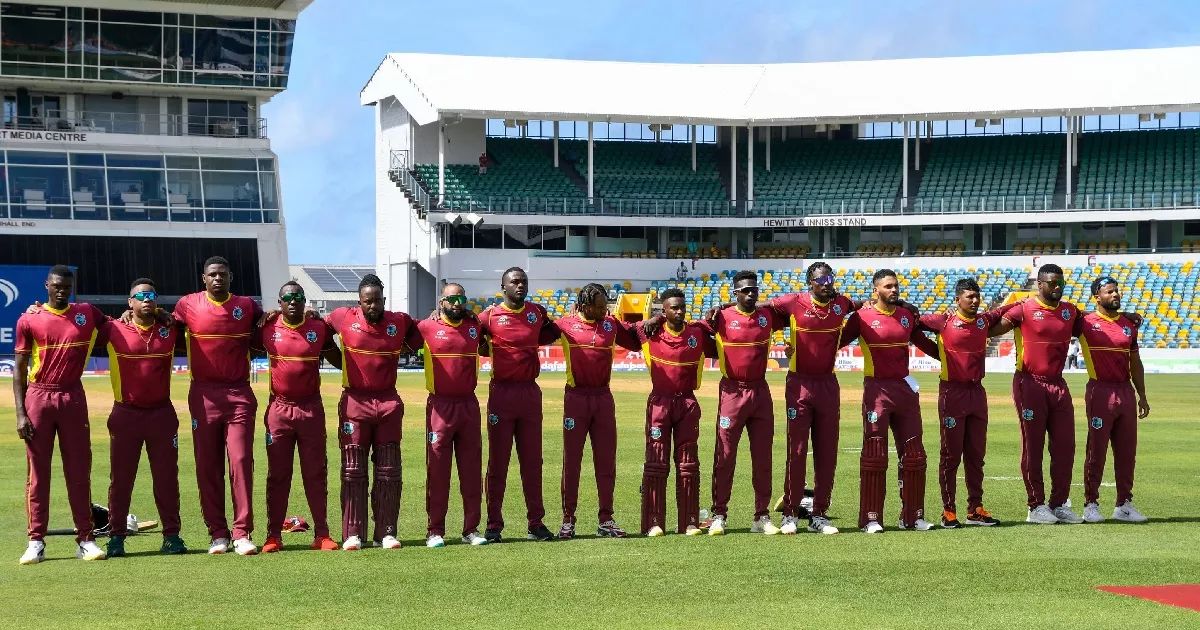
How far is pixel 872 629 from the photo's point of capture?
9617mm

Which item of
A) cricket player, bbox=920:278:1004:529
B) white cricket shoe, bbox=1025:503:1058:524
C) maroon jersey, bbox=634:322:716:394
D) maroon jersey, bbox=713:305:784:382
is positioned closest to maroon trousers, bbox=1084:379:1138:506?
white cricket shoe, bbox=1025:503:1058:524

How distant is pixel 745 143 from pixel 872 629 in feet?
219

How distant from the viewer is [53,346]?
12742mm

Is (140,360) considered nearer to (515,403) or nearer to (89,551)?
(89,551)

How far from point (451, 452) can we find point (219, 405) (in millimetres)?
1998

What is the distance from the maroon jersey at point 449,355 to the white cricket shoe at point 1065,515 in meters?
5.64

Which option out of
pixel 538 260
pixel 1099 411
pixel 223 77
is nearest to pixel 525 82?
pixel 538 260

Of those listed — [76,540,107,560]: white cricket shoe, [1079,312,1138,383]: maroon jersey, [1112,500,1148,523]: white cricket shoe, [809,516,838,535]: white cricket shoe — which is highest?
[1079,312,1138,383]: maroon jersey

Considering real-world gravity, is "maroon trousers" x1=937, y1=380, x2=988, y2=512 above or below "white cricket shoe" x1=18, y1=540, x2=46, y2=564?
above

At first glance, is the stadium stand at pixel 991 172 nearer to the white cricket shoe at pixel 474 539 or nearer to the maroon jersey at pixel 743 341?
the maroon jersey at pixel 743 341

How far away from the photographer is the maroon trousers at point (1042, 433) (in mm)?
14516

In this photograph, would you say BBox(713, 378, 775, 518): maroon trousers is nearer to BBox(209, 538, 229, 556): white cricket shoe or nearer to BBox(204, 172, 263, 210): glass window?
BBox(209, 538, 229, 556): white cricket shoe

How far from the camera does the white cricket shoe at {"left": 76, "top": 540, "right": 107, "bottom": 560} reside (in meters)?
12.7

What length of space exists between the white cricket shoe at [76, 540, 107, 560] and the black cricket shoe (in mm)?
3589
